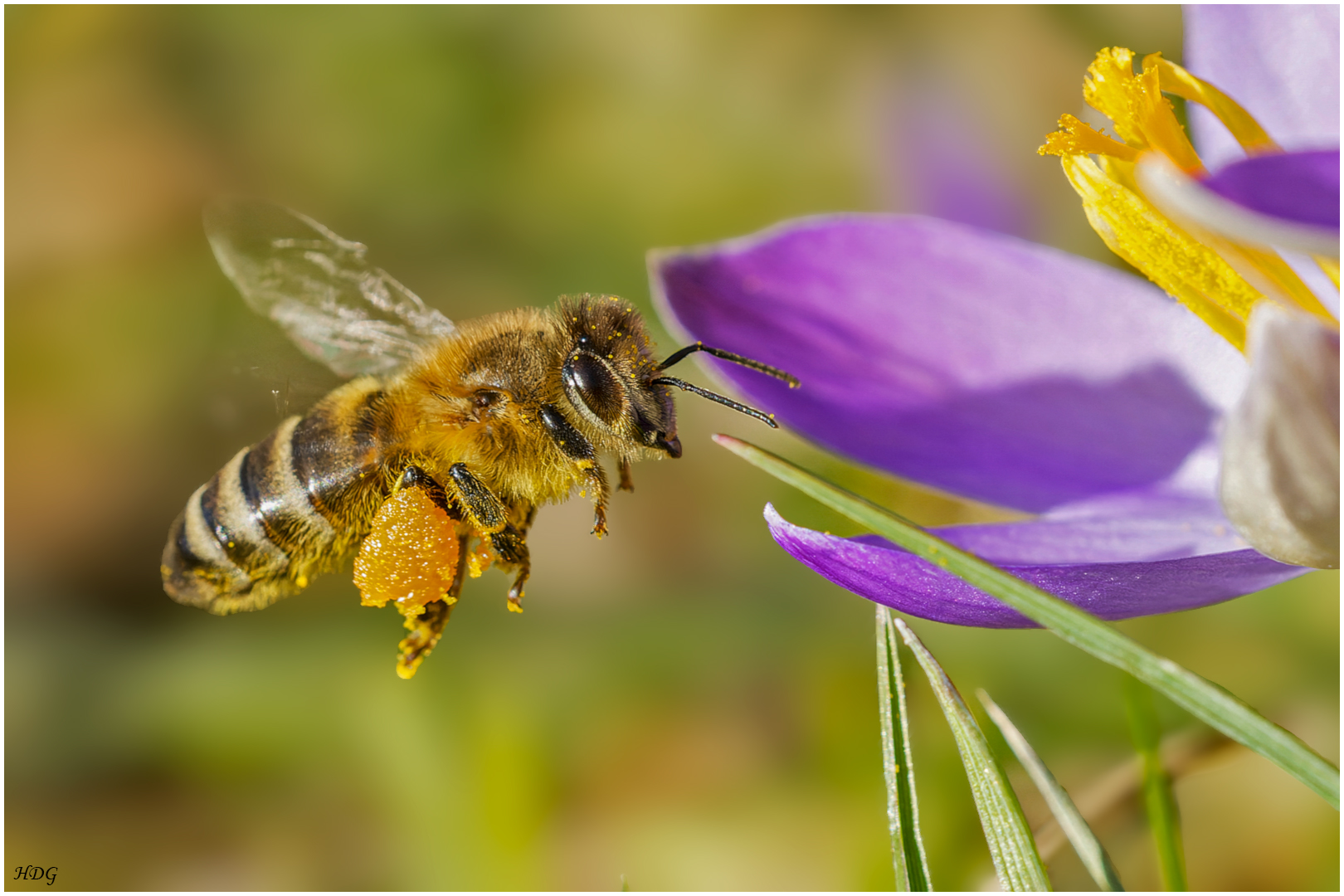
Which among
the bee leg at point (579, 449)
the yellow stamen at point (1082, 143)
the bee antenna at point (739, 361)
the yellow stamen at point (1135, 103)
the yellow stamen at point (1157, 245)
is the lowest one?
the bee leg at point (579, 449)

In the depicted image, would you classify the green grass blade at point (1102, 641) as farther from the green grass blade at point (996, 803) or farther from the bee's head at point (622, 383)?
the bee's head at point (622, 383)

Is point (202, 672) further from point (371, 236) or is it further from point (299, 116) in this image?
point (299, 116)

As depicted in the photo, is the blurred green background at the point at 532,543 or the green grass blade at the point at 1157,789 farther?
the blurred green background at the point at 532,543

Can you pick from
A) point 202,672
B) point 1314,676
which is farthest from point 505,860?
point 1314,676

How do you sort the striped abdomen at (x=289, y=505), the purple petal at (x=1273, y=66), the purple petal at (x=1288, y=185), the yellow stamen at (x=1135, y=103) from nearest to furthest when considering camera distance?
the purple petal at (x=1288, y=185)
the yellow stamen at (x=1135, y=103)
the purple petal at (x=1273, y=66)
the striped abdomen at (x=289, y=505)

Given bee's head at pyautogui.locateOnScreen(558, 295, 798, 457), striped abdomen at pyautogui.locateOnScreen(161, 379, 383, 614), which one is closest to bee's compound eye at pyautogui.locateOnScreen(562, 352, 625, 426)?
bee's head at pyautogui.locateOnScreen(558, 295, 798, 457)

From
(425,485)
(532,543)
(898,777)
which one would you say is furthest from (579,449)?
(532,543)

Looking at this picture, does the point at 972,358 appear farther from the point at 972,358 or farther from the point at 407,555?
the point at 407,555

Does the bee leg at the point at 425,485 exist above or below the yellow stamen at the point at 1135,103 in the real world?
below

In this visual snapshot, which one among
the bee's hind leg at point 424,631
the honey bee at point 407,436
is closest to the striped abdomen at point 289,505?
the honey bee at point 407,436
